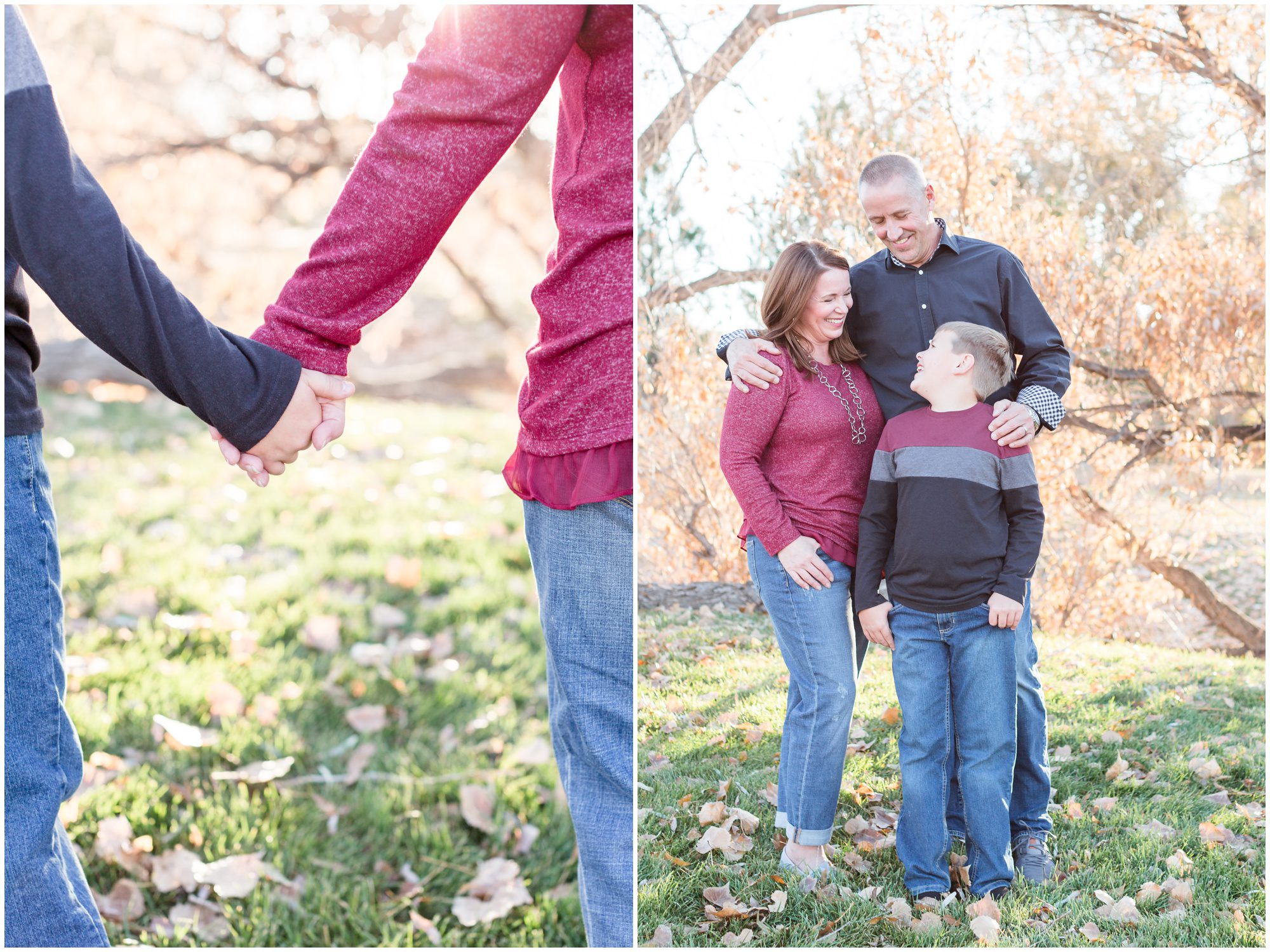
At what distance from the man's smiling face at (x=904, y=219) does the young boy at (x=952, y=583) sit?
146 millimetres

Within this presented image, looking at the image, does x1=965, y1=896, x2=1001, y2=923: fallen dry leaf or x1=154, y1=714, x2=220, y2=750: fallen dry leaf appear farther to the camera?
x1=154, y1=714, x2=220, y2=750: fallen dry leaf

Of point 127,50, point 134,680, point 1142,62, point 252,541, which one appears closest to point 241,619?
point 134,680

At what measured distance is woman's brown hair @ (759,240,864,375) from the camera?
1763mm

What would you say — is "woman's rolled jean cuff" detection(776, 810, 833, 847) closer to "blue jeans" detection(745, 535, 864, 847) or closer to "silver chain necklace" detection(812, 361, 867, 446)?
"blue jeans" detection(745, 535, 864, 847)

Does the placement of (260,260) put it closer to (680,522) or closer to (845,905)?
(680,522)

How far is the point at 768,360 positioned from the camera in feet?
5.78

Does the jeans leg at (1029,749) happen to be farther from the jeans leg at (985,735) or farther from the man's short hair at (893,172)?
the man's short hair at (893,172)

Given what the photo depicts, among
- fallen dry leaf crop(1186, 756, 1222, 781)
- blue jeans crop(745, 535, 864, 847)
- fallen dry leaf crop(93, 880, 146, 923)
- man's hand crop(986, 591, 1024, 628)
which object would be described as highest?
man's hand crop(986, 591, 1024, 628)

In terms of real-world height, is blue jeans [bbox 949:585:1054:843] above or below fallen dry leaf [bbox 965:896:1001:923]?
above

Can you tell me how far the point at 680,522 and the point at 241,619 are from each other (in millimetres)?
1967

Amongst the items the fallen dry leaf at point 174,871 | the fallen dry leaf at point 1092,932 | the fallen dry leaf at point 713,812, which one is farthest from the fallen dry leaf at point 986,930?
the fallen dry leaf at point 174,871

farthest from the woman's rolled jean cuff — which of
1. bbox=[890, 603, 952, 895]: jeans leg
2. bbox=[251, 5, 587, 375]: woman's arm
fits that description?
bbox=[251, 5, 587, 375]: woman's arm

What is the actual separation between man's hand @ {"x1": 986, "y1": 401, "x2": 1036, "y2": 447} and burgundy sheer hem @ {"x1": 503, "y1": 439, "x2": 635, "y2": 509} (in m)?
0.67

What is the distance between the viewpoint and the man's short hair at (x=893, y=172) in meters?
1.78
